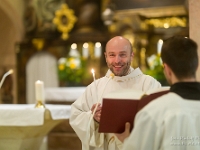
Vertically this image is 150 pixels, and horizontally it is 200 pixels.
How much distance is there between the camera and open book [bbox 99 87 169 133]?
2018 mm

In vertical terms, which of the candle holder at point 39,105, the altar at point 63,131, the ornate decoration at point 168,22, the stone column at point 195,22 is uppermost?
the ornate decoration at point 168,22

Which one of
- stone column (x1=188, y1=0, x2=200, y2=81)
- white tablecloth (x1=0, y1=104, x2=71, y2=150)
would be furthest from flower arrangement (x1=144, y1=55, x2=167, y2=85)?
stone column (x1=188, y1=0, x2=200, y2=81)

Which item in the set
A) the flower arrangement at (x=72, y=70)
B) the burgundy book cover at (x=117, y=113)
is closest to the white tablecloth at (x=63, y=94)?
the flower arrangement at (x=72, y=70)

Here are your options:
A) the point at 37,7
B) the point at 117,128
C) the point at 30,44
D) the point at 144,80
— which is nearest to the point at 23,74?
the point at 30,44

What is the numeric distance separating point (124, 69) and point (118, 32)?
541 cm

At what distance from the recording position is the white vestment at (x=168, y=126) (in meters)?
1.76

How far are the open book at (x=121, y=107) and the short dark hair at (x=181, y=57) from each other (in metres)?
0.21

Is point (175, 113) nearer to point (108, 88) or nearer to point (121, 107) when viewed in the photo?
point (121, 107)

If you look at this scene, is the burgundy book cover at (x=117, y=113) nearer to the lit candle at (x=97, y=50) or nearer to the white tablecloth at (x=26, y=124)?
the white tablecloth at (x=26, y=124)

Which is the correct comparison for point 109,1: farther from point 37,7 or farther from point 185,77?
point 185,77

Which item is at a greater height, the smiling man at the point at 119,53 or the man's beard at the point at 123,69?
the smiling man at the point at 119,53

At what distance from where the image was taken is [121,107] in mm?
2033

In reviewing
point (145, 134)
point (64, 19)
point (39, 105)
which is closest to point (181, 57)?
point (145, 134)

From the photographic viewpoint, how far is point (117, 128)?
2.09 m
